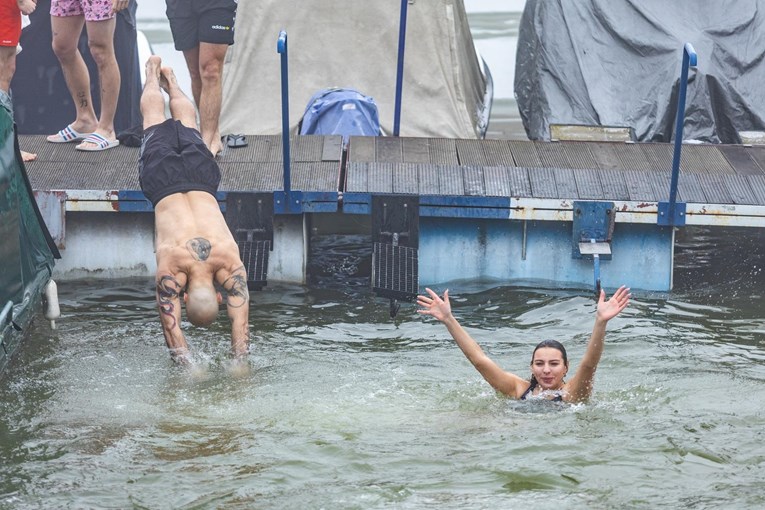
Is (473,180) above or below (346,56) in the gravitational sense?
below

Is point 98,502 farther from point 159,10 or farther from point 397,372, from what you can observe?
point 159,10

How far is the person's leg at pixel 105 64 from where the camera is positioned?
10102 mm

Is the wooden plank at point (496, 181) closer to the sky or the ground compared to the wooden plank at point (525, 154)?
closer to the ground

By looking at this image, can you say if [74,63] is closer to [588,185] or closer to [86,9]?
[86,9]

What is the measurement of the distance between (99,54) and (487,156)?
3.37m

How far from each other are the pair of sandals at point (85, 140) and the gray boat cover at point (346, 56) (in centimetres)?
235

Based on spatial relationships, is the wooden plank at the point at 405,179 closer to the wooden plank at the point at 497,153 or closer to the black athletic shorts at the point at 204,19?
the wooden plank at the point at 497,153

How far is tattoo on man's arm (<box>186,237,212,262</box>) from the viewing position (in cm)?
776

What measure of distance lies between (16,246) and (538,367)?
3.39m

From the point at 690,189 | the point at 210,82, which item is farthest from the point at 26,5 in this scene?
the point at 690,189

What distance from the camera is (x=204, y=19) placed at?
984 centimetres

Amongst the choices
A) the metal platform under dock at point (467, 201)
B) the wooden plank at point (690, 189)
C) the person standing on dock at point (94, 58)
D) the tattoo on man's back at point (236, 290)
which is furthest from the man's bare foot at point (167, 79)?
the wooden plank at point (690, 189)

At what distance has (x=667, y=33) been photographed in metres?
12.6

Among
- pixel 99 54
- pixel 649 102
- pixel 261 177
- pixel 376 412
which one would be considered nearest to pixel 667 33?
pixel 649 102
